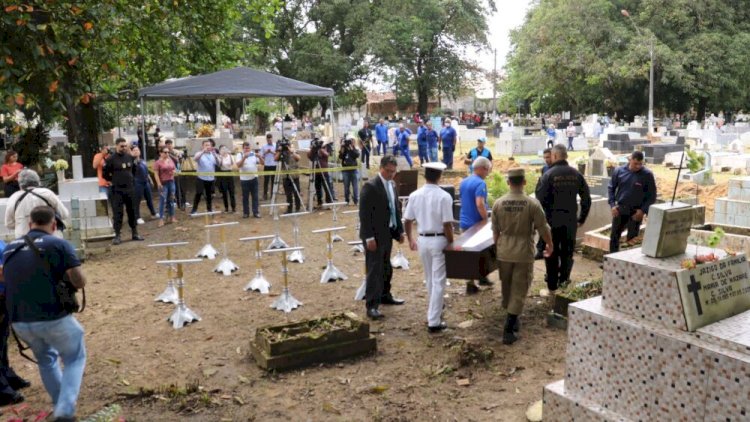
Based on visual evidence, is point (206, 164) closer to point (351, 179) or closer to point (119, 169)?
point (119, 169)

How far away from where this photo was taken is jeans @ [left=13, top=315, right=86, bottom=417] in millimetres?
4641

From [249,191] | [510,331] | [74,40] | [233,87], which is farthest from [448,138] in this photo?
[74,40]

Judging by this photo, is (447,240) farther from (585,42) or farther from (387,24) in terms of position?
(585,42)

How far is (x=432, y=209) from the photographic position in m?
6.64

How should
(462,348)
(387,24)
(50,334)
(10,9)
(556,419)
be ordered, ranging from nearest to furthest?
(556,419), (50,334), (10,9), (462,348), (387,24)

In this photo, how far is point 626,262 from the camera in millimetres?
3756

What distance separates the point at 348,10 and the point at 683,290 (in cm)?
3796

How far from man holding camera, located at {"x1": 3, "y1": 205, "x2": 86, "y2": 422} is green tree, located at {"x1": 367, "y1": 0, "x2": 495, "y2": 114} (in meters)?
35.2

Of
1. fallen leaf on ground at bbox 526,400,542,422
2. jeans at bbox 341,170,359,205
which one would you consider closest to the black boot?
fallen leaf on ground at bbox 526,400,542,422

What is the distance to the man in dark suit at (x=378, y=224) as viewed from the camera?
23.4 feet

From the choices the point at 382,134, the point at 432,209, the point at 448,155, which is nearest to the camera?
the point at 432,209

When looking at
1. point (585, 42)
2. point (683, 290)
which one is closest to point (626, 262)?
point (683, 290)

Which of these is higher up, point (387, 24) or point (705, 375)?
point (387, 24)

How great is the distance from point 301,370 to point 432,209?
81.3 inches
